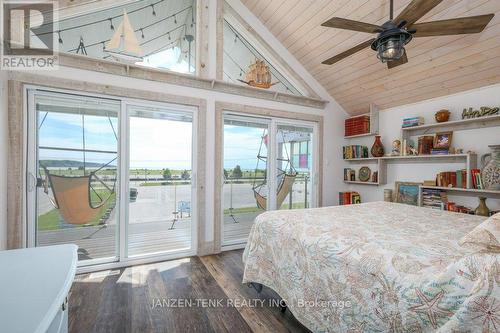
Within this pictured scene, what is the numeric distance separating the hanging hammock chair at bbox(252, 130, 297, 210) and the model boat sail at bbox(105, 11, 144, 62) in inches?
76.1

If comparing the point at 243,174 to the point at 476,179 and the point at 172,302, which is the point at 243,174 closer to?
the point at 172,302

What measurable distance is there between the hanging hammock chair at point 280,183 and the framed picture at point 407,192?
4.91 ft

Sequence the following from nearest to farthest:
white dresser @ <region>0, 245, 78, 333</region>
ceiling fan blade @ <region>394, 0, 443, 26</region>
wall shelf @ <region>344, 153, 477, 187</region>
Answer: white dresser @ <region>0, 245, 78, 333</region> < ceiling fan blade @ <region>394, 0, 443, 26</region> < wall shelf @ <region>344, 153, 477, 187</region>

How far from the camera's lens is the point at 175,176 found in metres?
2.98

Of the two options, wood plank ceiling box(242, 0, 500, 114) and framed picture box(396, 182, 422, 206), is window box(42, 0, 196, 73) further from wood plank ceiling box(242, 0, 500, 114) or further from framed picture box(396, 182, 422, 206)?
framed picture box(396, 182, 422, 206)

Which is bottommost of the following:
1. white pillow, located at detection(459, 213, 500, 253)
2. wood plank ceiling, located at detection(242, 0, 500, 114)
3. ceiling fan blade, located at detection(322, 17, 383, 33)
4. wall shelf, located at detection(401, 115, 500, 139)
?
white pillow, located at detection(459, 213, 500, 253)

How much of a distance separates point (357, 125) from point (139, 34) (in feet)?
11.0

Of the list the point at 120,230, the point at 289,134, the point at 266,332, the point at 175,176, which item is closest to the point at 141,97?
the point at 175,176

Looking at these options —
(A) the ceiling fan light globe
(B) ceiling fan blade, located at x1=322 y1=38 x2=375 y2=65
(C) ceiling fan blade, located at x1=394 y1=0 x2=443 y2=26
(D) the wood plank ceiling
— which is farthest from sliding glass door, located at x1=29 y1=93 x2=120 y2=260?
(C) ceiling fan blade, located at x1=394 y1=0 x2=443 y2=26

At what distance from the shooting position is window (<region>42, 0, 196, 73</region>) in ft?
8.02

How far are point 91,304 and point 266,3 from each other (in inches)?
148

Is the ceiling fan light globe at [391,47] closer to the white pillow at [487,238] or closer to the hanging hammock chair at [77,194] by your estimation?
the white pillow at [487,238]

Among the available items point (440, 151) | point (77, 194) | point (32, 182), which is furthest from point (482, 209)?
point (32, 182)

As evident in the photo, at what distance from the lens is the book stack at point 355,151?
3725mm
